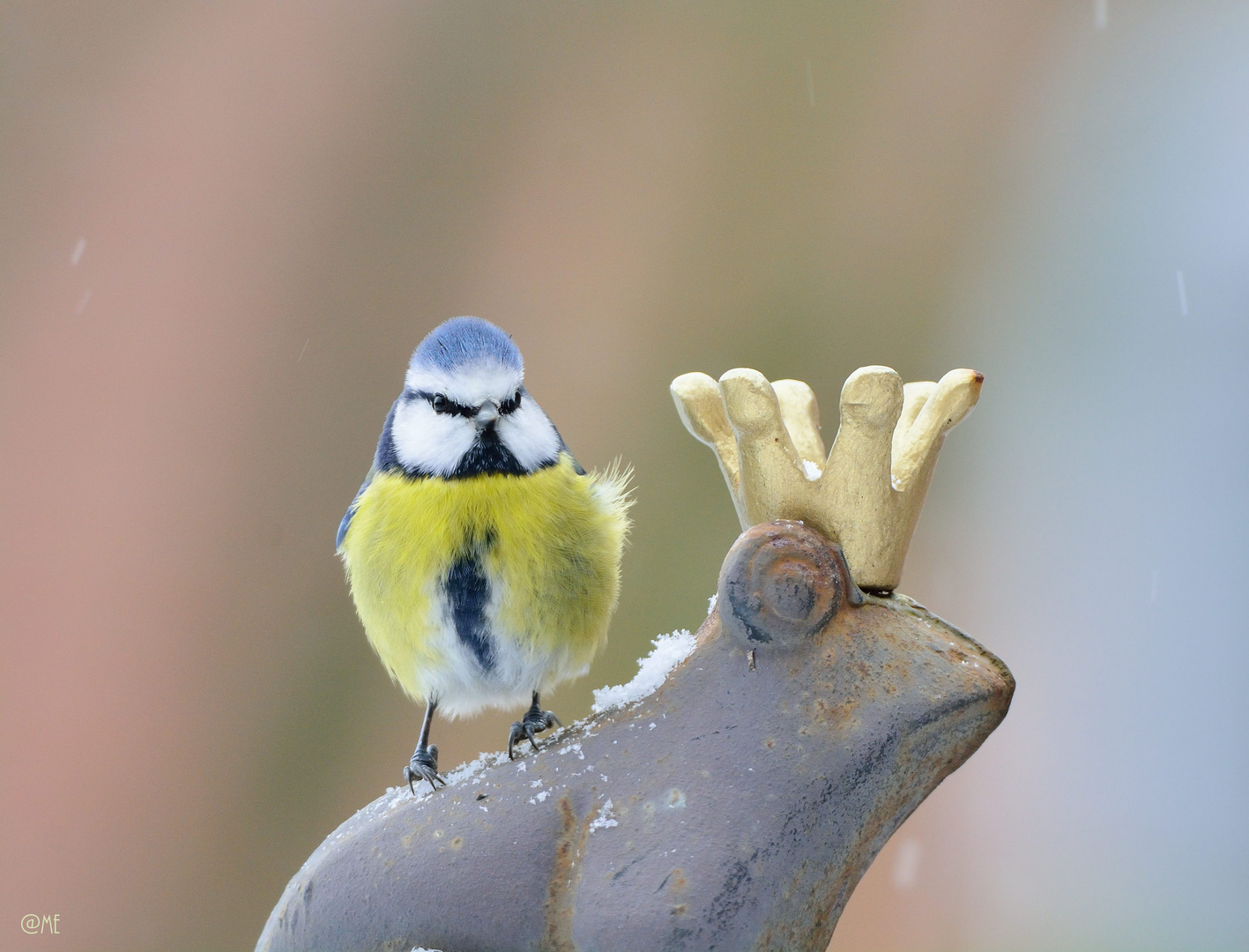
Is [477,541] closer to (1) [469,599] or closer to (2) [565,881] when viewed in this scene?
(1) [469,599]

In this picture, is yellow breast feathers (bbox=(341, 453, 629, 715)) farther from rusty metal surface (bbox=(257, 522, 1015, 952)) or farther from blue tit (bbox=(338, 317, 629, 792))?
rusty metal surface (bbox=(257, 522, 1015, 952))

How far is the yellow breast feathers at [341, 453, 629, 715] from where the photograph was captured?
30.8 inches

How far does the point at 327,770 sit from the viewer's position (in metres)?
1.61

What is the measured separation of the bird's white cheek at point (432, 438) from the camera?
781 millimetres

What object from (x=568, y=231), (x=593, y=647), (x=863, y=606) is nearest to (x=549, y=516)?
(x=593, y=647)

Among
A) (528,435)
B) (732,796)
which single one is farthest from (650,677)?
(528,435)

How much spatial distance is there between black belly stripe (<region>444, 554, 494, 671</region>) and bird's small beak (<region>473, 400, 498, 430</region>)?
0.35ft

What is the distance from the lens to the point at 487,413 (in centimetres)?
74

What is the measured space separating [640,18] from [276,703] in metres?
1.23

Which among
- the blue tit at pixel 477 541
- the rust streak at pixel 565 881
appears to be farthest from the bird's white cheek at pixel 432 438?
the rust streak at pixel 565 881

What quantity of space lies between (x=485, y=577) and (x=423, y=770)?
0.55 ft

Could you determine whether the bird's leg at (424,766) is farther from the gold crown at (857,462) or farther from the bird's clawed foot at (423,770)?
the gold crown at (857,462)

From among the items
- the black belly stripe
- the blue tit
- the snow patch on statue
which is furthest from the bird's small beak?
the snow patch on statue

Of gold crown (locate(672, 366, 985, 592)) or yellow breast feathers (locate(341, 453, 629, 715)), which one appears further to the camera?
yellow breast feathers (locate(341, 453, 629, 715))
